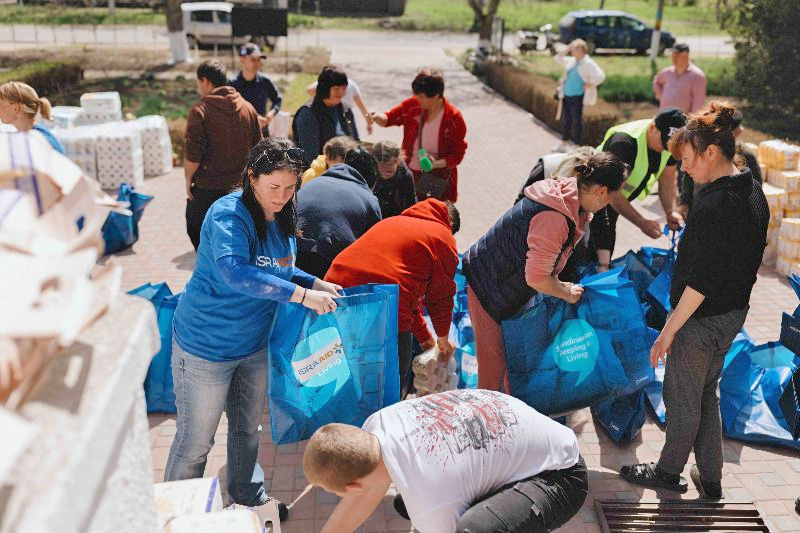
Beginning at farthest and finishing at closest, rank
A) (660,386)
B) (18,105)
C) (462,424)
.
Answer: (18,105)
(660,386)
(462,424)

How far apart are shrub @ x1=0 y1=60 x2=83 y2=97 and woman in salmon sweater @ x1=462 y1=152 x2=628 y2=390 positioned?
41.9 ft

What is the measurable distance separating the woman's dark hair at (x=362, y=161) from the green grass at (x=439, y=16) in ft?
84.2

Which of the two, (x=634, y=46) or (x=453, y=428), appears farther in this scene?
(x=634, y=46)

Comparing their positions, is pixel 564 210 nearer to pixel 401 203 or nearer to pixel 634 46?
pixel 401 203

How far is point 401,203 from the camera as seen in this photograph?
4.88 metres

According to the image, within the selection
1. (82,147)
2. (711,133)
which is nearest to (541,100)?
(82,147)

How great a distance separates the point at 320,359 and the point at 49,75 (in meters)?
14.6

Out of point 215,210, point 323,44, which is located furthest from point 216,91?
point 323,44

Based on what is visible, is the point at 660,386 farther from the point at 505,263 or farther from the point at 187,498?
the point at 187,498

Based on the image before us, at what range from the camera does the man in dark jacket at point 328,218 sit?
3.96 meters

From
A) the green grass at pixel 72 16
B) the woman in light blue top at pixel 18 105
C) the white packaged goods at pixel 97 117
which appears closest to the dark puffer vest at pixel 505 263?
the woman in light blue top at pixel 18 105

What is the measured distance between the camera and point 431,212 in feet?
12.4

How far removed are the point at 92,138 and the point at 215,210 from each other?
20.6ft

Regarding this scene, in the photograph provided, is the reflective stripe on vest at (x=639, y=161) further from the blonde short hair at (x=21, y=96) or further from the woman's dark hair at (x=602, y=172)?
the blonde short hair at (x=21, y=96)
